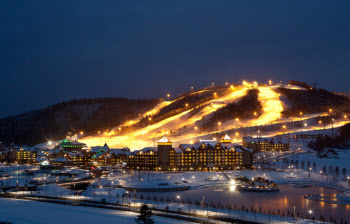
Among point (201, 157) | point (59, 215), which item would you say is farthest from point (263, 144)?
point (59, 215)

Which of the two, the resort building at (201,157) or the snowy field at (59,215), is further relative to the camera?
the resort building at (201,157)

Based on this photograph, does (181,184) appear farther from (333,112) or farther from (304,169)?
(333,112)

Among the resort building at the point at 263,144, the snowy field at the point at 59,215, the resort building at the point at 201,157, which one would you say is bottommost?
the snowy field at the point at 59,215

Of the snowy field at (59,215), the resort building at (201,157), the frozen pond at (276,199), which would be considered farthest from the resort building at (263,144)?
the snowy field at (59,215)

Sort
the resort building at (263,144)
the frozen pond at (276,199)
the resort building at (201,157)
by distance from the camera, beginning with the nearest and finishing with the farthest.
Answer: the frozen pond at (276,199), the resort building at (201,157), the resort building at (263,144)

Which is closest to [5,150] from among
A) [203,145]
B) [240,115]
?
[203,145]

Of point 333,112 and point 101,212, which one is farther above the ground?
point 333,112

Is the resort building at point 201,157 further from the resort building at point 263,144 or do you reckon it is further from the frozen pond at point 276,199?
the frozen pond at point 276,199
